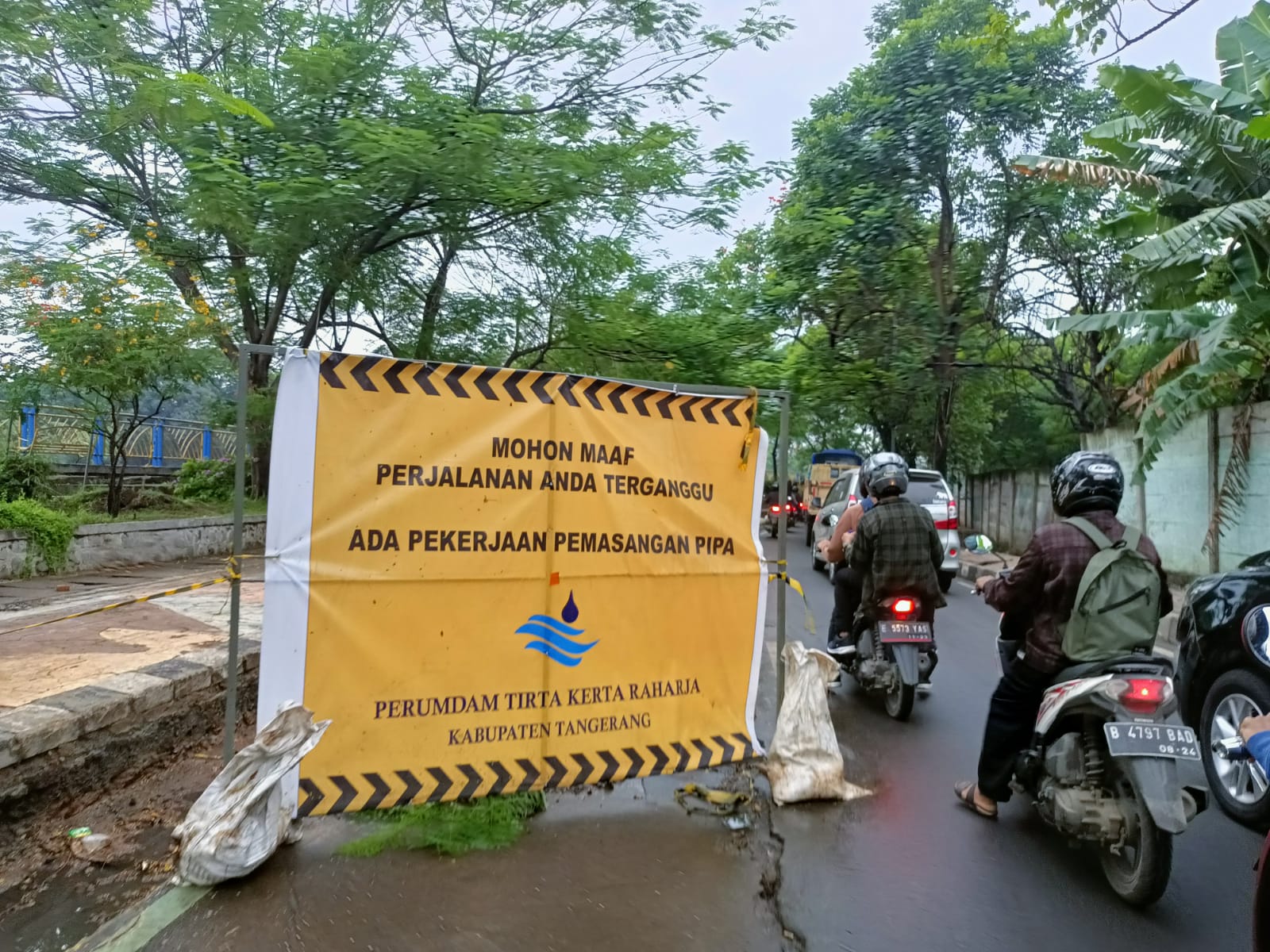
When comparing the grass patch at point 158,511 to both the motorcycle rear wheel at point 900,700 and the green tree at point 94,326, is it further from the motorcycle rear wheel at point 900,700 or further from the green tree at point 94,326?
the motorcycle rear wheel at point 900,700

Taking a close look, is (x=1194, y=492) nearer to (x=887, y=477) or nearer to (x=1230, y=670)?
(x=887, y=477)

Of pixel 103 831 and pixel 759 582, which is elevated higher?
pixel 759 582

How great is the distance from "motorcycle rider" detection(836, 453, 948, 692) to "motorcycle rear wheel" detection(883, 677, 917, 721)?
319mm

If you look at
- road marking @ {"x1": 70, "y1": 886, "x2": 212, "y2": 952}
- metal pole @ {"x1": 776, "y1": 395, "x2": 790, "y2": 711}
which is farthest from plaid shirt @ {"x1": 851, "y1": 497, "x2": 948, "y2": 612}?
road marking @ {"x1": 70, "y1": 886, "x2": 212, "y2": 952}

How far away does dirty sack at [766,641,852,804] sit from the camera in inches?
160

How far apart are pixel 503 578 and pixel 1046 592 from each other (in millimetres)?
2364

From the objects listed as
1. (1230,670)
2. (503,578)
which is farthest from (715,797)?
(1230,670)

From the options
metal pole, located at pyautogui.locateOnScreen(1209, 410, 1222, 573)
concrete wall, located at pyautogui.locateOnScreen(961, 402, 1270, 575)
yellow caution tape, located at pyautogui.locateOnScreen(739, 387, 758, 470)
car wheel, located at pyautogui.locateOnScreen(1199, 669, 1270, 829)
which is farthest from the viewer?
metal pole, located at pyautogui.locateOnScreen(1209, 410, 1222, 573)

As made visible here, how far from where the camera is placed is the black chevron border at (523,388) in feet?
11.9

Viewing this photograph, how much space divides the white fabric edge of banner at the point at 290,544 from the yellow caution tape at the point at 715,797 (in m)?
1.77

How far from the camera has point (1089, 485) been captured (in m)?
3.68

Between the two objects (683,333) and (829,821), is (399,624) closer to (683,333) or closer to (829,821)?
(829,821)

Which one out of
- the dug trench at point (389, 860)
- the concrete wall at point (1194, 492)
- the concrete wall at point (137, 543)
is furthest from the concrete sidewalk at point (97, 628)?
the concrete wall at point (1194, 492)

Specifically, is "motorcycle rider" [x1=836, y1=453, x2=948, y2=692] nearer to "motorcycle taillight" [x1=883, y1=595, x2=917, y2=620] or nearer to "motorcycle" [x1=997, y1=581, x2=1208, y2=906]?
"motorcycle taillight" [x1=883, y1=595, x2=917, y2=620]
